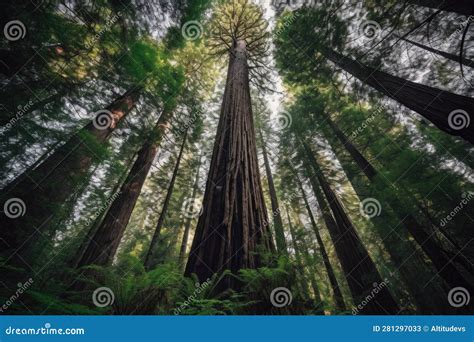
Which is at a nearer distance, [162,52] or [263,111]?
[162,52]

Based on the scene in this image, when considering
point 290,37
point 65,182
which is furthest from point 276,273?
point 290,37

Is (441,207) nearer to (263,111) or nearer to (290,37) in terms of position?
(290,37)

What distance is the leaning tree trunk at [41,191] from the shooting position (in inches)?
151

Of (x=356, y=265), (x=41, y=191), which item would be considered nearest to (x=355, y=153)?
(x=356, y=265)

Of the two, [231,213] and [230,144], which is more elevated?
[230,144]

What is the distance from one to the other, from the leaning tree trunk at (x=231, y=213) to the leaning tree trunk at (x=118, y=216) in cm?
369

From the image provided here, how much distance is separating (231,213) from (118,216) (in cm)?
428

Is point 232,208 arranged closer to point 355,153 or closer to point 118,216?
point 118,216

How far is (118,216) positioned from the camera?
5555 mm

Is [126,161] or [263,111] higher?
[263,111]

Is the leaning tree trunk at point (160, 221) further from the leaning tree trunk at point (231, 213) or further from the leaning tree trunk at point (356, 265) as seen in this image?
the leaning tree trunk at point (356, 265)

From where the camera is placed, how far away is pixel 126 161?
9438mm
